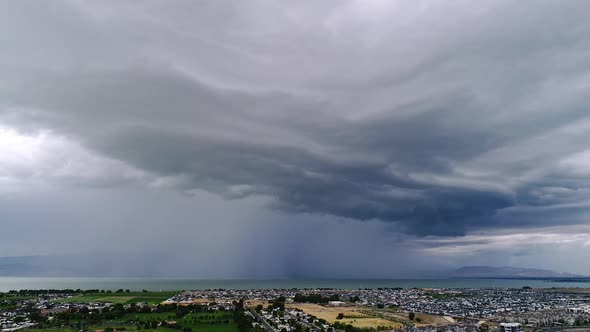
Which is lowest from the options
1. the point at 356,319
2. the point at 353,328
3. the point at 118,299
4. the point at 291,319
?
the point at 118,299

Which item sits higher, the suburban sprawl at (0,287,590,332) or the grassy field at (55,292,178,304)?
the suburban sprawl at (0,287,590,332)

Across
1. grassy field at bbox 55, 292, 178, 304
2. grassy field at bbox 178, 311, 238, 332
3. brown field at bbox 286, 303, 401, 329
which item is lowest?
grassy field at bbox 55, 292, 178, 304

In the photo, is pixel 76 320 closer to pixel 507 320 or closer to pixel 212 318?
pixel 212 318

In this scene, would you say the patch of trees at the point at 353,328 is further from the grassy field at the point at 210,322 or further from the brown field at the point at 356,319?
the grassy field at the point at 210,322

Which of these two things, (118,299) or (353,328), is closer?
(353,328)

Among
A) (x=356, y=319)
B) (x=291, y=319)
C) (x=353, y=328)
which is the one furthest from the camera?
(x=356, y=319)

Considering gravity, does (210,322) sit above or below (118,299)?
above

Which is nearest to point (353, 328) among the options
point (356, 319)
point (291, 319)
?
point (291, 319)

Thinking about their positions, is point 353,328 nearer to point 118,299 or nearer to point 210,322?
point 210,322

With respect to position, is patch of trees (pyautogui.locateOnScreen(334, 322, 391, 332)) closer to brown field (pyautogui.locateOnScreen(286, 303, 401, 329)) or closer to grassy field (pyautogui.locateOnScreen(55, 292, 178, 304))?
brown field (pyautogui.locateOnScreen(286, 303, 401, 329))

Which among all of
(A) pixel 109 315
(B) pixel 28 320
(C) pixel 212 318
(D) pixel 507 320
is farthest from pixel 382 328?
(B) pixel 28 320

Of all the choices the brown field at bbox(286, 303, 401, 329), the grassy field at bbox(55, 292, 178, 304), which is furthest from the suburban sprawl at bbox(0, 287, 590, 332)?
the grassy field at bbox(55, 292, 178, 304)
